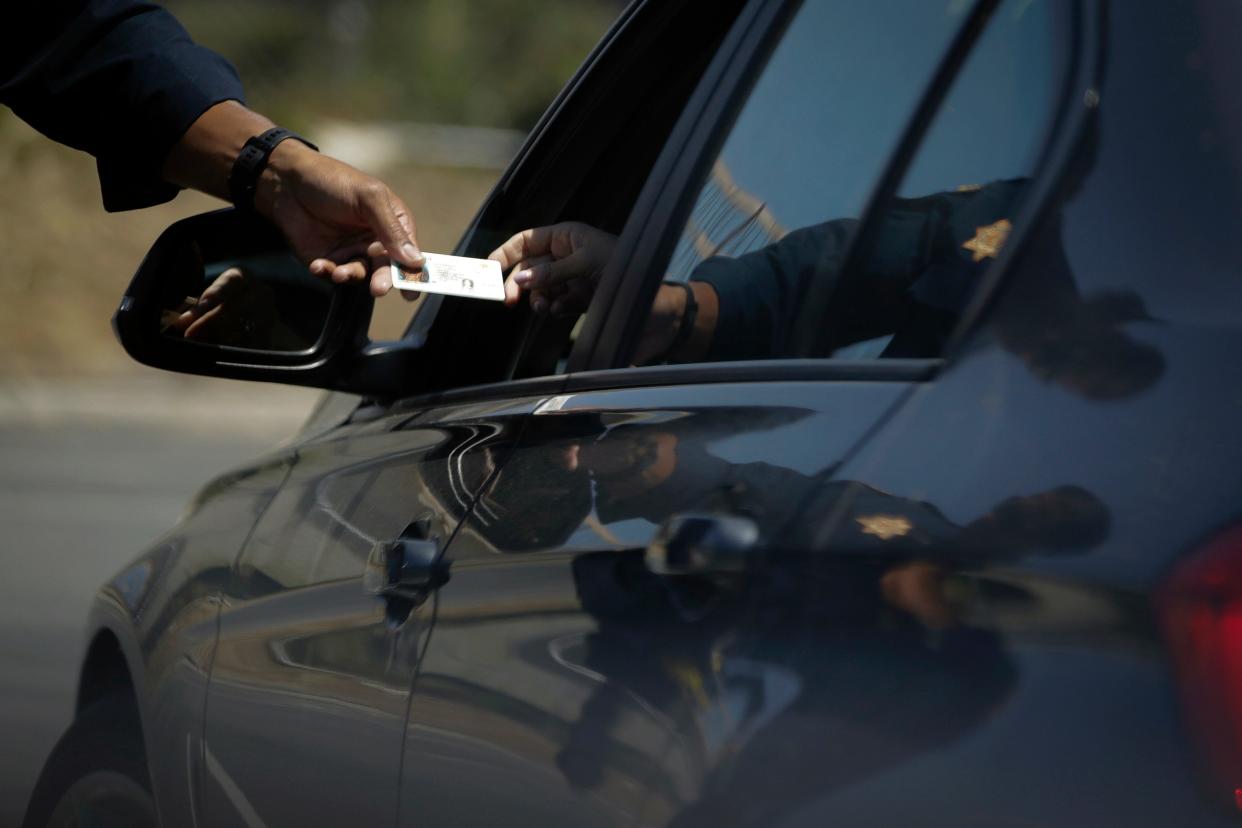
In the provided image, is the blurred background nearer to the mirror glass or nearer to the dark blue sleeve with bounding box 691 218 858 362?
the mirror glass

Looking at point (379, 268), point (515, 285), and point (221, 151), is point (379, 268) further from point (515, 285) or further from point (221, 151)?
point (221, 151)

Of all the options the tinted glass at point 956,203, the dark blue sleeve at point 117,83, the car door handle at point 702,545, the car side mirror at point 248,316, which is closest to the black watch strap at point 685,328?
the tinted glass at point 956,203

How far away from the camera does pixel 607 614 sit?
1415 mm

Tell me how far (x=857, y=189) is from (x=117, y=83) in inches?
62.6

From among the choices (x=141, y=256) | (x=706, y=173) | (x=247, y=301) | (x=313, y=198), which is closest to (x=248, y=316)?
(x=247, y=301)

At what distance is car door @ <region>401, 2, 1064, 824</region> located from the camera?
4.23ft

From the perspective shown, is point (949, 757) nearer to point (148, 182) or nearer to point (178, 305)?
point (178, 305)

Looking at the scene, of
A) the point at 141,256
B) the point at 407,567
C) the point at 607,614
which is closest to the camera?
the point at 607,614

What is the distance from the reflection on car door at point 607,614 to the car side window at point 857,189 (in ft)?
0.48

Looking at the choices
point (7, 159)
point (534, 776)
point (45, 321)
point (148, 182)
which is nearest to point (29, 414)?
point (45, 321)

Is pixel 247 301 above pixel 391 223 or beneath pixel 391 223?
beneath

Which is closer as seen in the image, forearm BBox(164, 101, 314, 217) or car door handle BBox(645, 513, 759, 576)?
car door handle BBox(645, 513, 759, 576)

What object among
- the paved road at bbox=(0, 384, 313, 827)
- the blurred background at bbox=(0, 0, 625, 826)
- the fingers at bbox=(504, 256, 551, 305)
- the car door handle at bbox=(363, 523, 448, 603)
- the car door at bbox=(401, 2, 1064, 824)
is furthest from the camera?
the blurred background at bbox=(0, 0, 625, 826)

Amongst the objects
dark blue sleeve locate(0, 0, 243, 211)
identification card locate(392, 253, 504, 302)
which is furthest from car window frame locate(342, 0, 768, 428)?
dark blue sleeve locate(0, 0, 243, 211)
